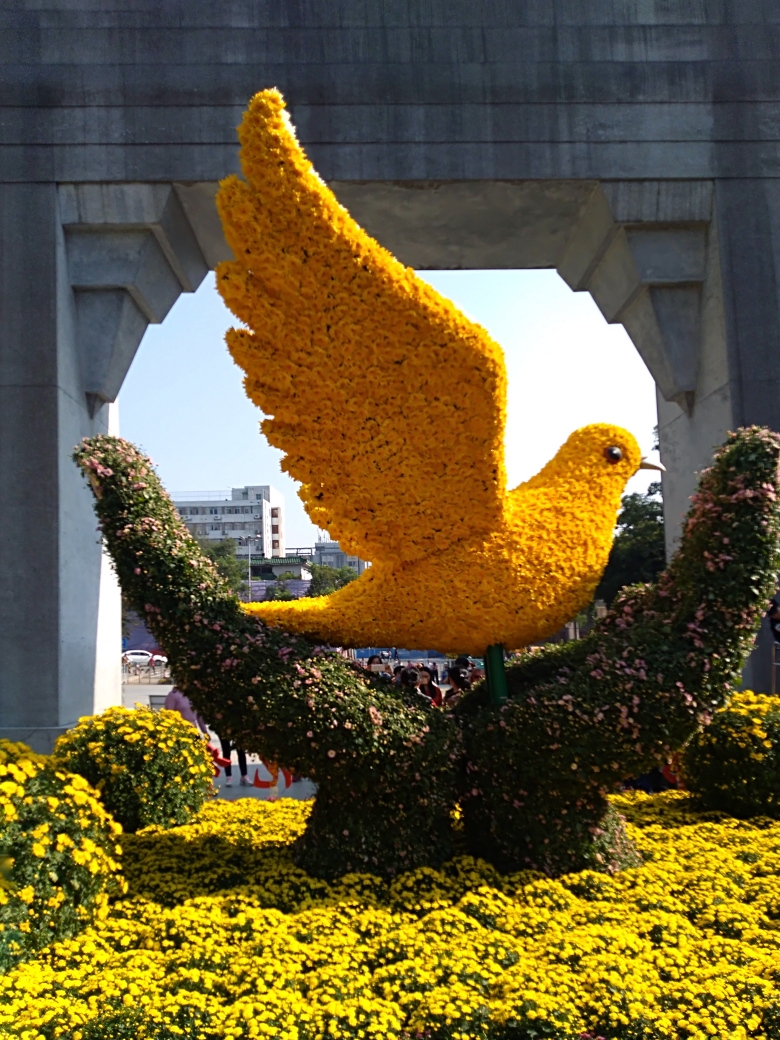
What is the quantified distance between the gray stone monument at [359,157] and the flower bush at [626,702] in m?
4.79

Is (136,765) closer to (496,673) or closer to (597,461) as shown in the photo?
(496,673)

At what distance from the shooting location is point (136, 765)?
227 inches

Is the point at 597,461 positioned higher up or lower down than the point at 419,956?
higher up

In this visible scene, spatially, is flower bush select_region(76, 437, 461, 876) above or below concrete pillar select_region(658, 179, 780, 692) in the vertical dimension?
below

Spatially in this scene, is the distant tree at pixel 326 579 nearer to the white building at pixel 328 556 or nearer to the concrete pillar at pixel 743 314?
the white building at pixel 328 556

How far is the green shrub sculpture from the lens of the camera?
438 centimetres

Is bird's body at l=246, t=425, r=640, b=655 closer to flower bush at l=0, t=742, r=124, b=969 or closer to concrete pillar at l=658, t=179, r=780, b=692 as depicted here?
flower bush at l=0, t=742, r=124, b=969

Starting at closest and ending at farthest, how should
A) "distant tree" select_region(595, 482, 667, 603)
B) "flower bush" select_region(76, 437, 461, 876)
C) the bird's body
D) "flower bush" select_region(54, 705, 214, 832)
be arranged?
"flower bush" select_region(76, 437, 461, 876) < the bird's body < "flower bush" select_region(54, 705, 214, 832) < "distant tree" select_region(595, 482, 667, 603)

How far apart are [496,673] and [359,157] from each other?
6282 mm

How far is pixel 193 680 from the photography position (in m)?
4.44

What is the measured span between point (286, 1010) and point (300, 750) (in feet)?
5.05

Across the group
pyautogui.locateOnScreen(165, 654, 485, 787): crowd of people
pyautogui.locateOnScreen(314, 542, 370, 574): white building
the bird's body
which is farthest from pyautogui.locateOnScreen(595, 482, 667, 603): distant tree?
pyautogui.locateOnScreen(314, 542, 370, 574): white building

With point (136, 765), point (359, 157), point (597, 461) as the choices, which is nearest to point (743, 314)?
point (359, 157)

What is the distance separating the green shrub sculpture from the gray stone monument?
4409 mm
